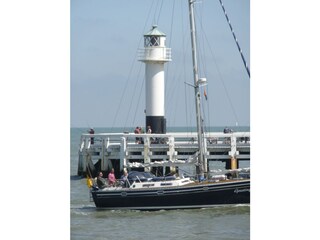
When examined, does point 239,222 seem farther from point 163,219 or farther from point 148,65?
point 148,65

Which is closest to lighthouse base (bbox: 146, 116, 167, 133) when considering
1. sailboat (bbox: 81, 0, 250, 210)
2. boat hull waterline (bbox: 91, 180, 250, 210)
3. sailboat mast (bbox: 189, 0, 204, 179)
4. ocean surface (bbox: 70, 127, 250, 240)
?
ocean surface (bbox: 70, 127, 250, 240)

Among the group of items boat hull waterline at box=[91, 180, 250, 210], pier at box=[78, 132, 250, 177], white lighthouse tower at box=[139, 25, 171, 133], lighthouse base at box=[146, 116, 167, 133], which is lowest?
boat hull waterline at box=[91, 180, 250, 210]

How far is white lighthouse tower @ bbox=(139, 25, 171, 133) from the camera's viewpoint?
23.1 meters

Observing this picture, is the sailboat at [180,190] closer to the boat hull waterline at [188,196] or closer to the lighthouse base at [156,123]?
the boat hull waterline at [188,196]

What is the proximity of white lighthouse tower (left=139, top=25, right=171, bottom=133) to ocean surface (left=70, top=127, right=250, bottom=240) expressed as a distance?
6080 mm

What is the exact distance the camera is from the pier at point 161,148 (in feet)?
71.2

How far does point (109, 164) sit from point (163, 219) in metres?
9.17

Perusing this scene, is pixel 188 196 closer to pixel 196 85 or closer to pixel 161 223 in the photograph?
pixel 161 223

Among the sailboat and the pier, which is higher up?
the pier

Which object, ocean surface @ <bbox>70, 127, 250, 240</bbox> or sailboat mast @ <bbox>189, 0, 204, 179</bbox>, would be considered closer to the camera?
ocean surface @ <bbox>70, 127, 250, 240</bbox>

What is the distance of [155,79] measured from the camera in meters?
23.7

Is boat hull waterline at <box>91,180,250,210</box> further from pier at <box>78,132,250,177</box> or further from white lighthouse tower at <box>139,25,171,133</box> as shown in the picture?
white lighthouse tower at <box>139,25,171,133</box>
